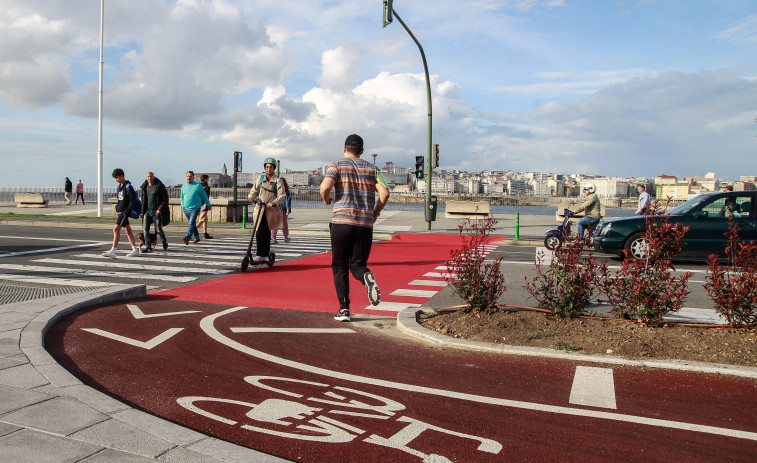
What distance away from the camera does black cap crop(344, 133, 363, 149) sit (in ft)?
21.6

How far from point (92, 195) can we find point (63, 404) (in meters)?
54.7

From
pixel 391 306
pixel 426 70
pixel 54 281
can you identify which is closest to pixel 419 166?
pixel 426 70

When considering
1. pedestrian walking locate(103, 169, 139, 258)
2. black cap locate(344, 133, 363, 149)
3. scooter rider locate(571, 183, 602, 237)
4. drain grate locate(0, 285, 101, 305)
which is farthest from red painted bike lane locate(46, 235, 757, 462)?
scooter rider locate(571, 183, 602, 237)

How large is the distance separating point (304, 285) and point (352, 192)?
11.2 feet

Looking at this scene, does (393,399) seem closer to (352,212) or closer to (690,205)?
(352,212)

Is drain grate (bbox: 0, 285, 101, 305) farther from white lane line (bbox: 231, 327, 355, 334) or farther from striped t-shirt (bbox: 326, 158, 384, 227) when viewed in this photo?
striped t-shirt (bbox: 326, 158, 384, 227)

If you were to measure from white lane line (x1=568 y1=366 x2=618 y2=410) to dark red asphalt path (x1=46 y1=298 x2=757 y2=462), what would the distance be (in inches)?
2.7

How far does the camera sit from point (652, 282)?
18.1ft

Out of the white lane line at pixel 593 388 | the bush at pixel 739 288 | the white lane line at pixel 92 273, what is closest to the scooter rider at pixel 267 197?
the white lane line at pixel 92 273

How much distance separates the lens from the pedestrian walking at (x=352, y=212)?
6391mm

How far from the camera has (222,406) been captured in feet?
12.8

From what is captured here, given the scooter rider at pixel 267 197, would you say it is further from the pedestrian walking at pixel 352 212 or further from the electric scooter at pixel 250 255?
the pedestrian walking at pixel 352 212

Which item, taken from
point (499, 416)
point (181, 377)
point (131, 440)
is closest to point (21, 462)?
point (131, 440)

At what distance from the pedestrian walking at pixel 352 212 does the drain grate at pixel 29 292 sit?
3.84m
